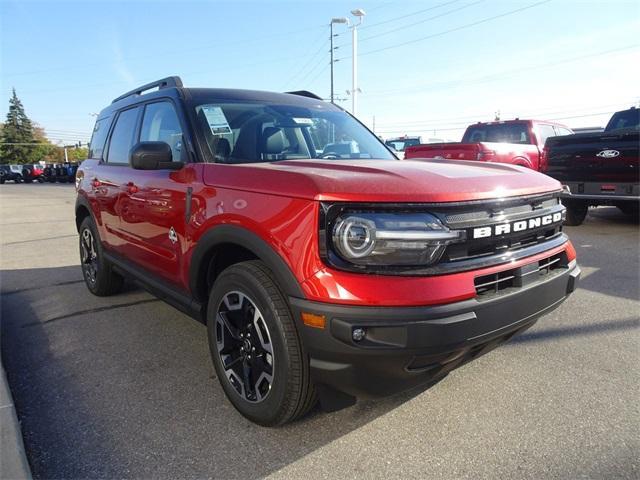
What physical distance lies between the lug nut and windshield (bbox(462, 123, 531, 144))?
10.1 meters

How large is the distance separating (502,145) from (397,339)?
28.5 ft

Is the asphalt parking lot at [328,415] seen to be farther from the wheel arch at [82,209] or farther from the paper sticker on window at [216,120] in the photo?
the paper sticker on window at [216,120]

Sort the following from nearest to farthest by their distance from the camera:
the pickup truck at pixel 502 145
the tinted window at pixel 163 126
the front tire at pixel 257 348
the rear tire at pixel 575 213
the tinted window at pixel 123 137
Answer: the front tire at pixel 257 348, the tinted window at pixel 163 126, the tinted window at pixel 123 137, the rear tire at pixel 575 213, the pickup truck at pixel 502 145

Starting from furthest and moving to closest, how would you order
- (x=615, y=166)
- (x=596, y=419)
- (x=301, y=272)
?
(x=615, y=166) < (x=596, y=419) < (x=301, y=272)

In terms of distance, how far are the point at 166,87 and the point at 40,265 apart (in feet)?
14.4

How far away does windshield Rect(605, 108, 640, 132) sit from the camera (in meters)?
9.53

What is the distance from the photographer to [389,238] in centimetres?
187

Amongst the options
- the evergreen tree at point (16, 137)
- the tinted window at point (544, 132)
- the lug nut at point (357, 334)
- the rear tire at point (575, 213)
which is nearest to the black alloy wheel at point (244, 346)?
the lug nut at point (357, 334)

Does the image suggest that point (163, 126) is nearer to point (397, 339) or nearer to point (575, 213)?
point (397, 339)

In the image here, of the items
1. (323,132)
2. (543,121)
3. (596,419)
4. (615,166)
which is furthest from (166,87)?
(543,121)

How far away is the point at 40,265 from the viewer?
644cm

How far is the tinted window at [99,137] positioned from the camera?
15.1 ft

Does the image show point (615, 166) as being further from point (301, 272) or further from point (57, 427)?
point (57, 427)

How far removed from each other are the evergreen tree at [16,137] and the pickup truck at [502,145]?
312 ft
